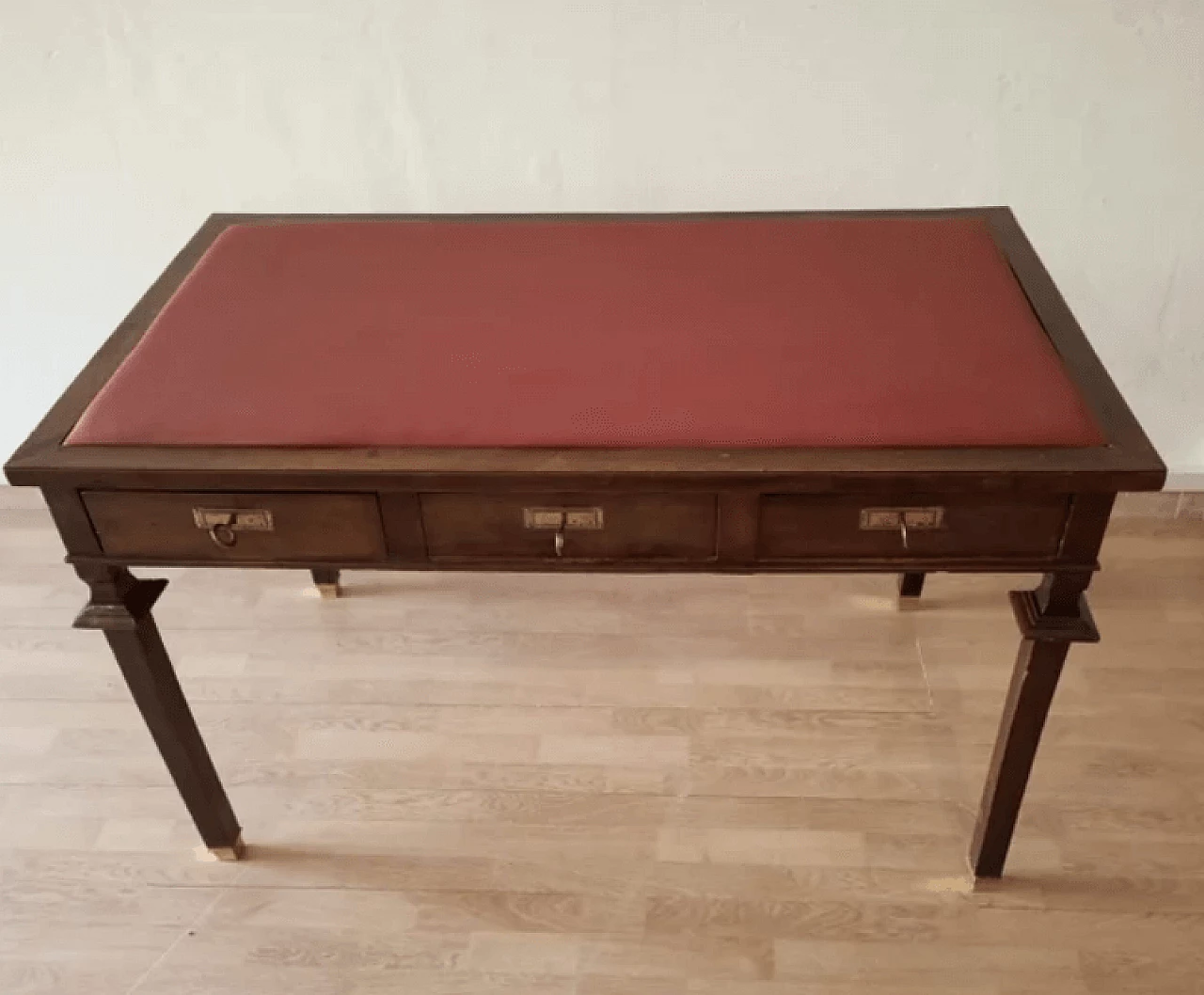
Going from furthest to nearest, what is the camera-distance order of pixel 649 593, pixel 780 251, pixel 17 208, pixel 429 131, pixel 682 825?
pixel 649 593, pixel 17 208, pixel 429 131, pixel 682 825, pixel 780 251

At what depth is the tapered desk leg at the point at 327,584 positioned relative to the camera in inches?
87.6

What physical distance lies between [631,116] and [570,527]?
90 cm

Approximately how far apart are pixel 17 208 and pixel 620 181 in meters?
1.11

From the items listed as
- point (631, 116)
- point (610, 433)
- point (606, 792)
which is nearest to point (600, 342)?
point (610, 433)

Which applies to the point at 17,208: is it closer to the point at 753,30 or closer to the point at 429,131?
the point at 429,131

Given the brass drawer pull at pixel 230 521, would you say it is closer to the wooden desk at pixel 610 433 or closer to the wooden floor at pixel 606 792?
the wooden desk at pixel 610 433

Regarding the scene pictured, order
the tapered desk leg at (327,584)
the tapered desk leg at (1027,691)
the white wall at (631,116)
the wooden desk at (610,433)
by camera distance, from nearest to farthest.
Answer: the wooden desk at (610,433) < the tapered desk leg at (1027,691) < the white wall at (631,116) < the tapered desk leg at (327,584)

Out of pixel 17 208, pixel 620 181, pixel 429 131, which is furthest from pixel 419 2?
pixel 17 208

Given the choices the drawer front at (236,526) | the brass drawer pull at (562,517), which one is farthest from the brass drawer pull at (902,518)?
the drawer front at (236,526)

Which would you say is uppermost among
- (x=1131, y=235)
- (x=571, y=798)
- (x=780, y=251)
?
(x=780, y=251)

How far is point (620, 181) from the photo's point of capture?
6.44 ft

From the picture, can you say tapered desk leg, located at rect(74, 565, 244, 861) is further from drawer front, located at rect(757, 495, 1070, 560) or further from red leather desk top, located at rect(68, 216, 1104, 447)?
drawer front, located at rect(757, 495, 1070, 560)

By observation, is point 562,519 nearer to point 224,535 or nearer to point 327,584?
point 224,535

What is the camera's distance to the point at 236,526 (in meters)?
1.32
